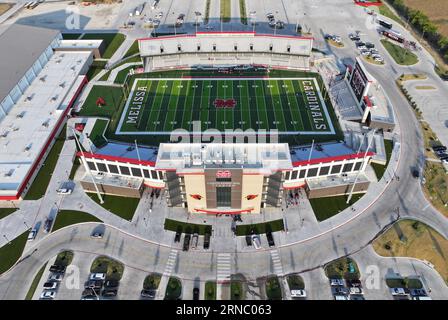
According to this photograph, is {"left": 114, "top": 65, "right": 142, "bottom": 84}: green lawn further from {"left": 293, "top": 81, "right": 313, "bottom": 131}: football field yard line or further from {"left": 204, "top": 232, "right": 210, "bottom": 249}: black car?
{"left": 204, "top": 232, "right": 210, "bottom": 249}: black car

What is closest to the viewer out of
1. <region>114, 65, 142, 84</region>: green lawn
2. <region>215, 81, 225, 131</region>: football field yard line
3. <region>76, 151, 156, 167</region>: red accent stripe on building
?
<region>76, 151, 156, 167</region>: red accent stripe on building

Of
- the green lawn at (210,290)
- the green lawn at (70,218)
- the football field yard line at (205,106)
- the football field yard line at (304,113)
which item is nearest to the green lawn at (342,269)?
the green lawn at (210,290)

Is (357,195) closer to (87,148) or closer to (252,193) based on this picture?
(252,193)

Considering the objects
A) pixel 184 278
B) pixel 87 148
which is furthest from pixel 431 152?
pixel 87 148

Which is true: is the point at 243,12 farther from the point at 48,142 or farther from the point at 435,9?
the point at 48,142

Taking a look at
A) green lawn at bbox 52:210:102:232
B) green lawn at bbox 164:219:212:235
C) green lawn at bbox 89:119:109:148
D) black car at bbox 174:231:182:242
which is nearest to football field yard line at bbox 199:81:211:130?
green lawn at bbox 89:119:109:148
